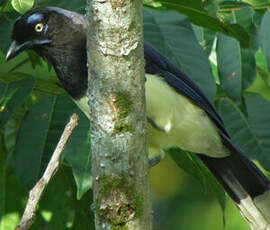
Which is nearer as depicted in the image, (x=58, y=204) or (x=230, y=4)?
(x=230, y=4)

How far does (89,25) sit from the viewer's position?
2.07 metres

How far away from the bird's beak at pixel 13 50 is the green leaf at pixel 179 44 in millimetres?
706

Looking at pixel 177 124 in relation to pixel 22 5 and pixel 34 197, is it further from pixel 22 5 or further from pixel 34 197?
pixel 34 197

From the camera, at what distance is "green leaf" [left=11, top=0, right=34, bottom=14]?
9.48 ft

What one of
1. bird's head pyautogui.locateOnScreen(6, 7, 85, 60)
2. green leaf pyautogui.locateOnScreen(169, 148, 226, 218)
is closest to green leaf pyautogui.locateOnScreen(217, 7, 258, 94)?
green leaf pyautogui.locateOnScreen(169, 148, 226, 218)

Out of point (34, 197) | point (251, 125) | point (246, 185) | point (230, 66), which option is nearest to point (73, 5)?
point (230, 66)

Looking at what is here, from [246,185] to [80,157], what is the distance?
129 cm

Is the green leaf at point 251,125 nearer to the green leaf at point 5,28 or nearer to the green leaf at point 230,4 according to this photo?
the green leaf at point 230,4

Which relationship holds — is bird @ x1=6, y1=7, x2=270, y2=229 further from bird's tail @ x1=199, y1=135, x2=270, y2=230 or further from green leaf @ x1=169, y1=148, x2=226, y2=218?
green leaf @ x1=169, y1=148, x2=226, y2=218

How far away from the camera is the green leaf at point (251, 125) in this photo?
3352mm

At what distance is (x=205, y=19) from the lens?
3.24 m

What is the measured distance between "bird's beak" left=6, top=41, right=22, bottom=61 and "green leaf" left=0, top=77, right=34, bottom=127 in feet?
0.57

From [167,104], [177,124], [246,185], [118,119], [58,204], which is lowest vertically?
[58,204]

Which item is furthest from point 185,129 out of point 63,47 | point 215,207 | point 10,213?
point 215,207
